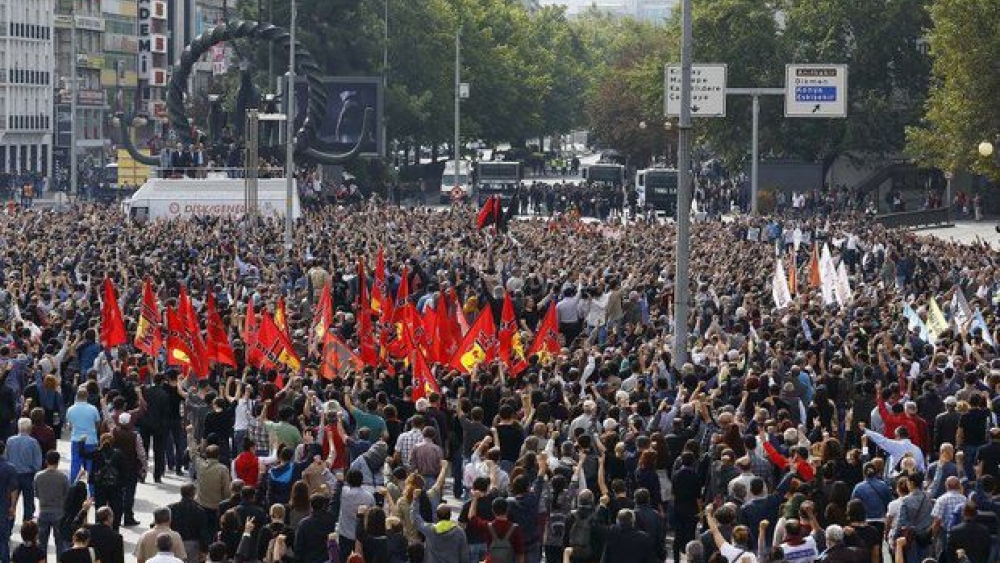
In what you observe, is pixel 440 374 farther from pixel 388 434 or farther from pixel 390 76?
pixel 390 76

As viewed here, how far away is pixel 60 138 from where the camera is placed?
135 m

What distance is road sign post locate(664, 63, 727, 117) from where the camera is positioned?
31719mm

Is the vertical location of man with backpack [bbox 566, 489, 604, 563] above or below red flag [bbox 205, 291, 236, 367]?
below

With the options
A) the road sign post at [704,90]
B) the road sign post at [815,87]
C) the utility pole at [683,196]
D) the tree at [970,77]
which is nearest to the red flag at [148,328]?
the utility pole at [683,196]

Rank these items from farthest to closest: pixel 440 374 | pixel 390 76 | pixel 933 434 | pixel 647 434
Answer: pixel 390 76
pixel 440 374
pixel 933 434
pixel 647 434

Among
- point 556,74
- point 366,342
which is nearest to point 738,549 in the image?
point 366,342

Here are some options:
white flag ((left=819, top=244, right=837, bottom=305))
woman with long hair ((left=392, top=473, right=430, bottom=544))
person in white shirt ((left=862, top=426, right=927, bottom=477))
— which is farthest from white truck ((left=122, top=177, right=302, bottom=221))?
woman with long hair ((left=392, top=473, right=430, bottom=544))

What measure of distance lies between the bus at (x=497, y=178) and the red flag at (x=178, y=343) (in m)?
73.8

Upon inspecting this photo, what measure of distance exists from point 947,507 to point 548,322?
10.5m

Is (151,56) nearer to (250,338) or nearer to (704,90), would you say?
(704,90)

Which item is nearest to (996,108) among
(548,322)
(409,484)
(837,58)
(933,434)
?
(837,58)

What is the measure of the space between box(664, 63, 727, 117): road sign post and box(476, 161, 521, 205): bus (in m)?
68.5

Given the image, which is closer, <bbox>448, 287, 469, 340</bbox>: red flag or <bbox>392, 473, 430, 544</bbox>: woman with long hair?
<bbox>392, 473, 430, 544</bbox>: woman with long hair

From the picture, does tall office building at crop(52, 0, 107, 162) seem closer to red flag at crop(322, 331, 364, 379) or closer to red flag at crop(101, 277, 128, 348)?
red flag at crop(101, 277, 128, 348)
